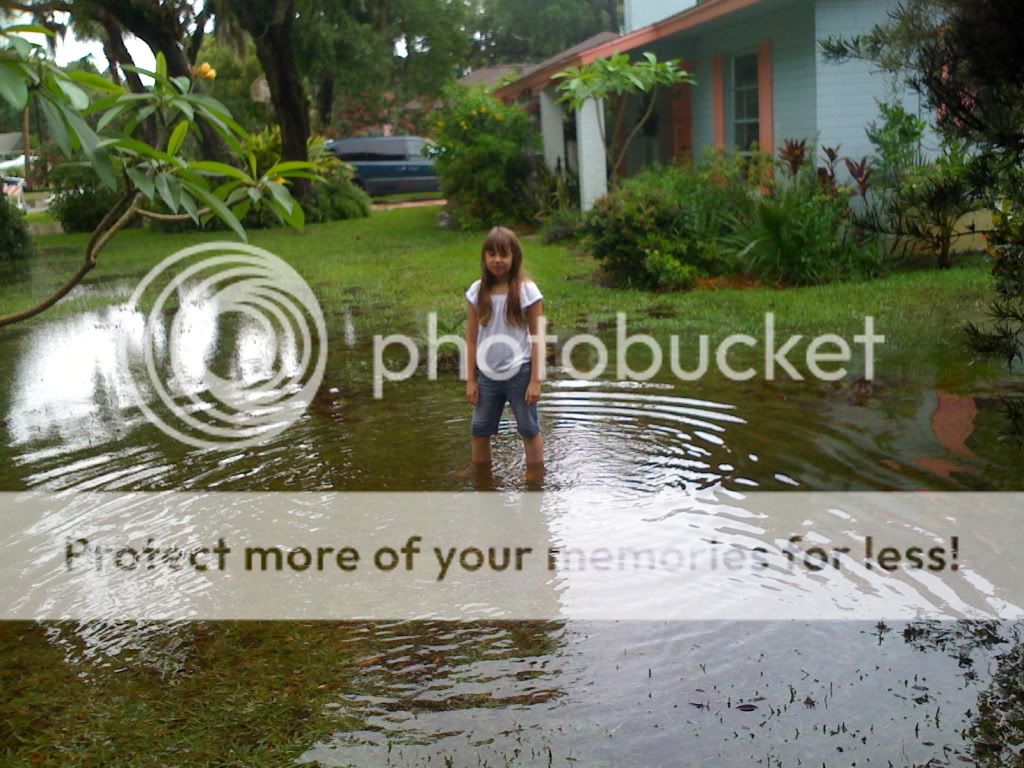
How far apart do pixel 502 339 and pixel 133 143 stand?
3309 mm

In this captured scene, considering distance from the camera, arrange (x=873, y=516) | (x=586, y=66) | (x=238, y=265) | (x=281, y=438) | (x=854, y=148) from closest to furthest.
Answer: (x=873, y=516) → (x=281, y=438) → (x=854, y=148) → (x=586, y=66) → (x=238, y=265)

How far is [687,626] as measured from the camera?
4.75 metres

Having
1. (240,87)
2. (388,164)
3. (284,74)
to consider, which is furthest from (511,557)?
(240,87)

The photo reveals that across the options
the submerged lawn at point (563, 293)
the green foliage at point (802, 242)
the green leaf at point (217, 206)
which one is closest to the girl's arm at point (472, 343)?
the green leaf at point (217, 206)

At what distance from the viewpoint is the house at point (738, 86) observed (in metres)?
14.9

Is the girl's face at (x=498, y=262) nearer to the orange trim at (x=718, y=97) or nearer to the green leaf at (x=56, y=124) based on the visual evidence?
the green leaf at (x=56, y=124)

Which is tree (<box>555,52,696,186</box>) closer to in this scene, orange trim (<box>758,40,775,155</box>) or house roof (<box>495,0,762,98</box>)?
house roof (<box>495,0,762,98</box>)

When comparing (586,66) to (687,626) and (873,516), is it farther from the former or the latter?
(687,626)

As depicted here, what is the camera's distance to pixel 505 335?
6430mm

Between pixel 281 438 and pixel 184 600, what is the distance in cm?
279

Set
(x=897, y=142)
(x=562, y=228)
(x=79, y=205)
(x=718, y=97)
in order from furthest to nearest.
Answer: (x=79, y=205), (x=562, y=228), (x=718, y=97), (x=897, y=142)

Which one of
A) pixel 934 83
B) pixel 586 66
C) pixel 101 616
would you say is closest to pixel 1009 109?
pixel 934 83

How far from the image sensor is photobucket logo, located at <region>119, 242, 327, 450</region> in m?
8.63

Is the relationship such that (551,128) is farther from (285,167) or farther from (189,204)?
(189,204)
